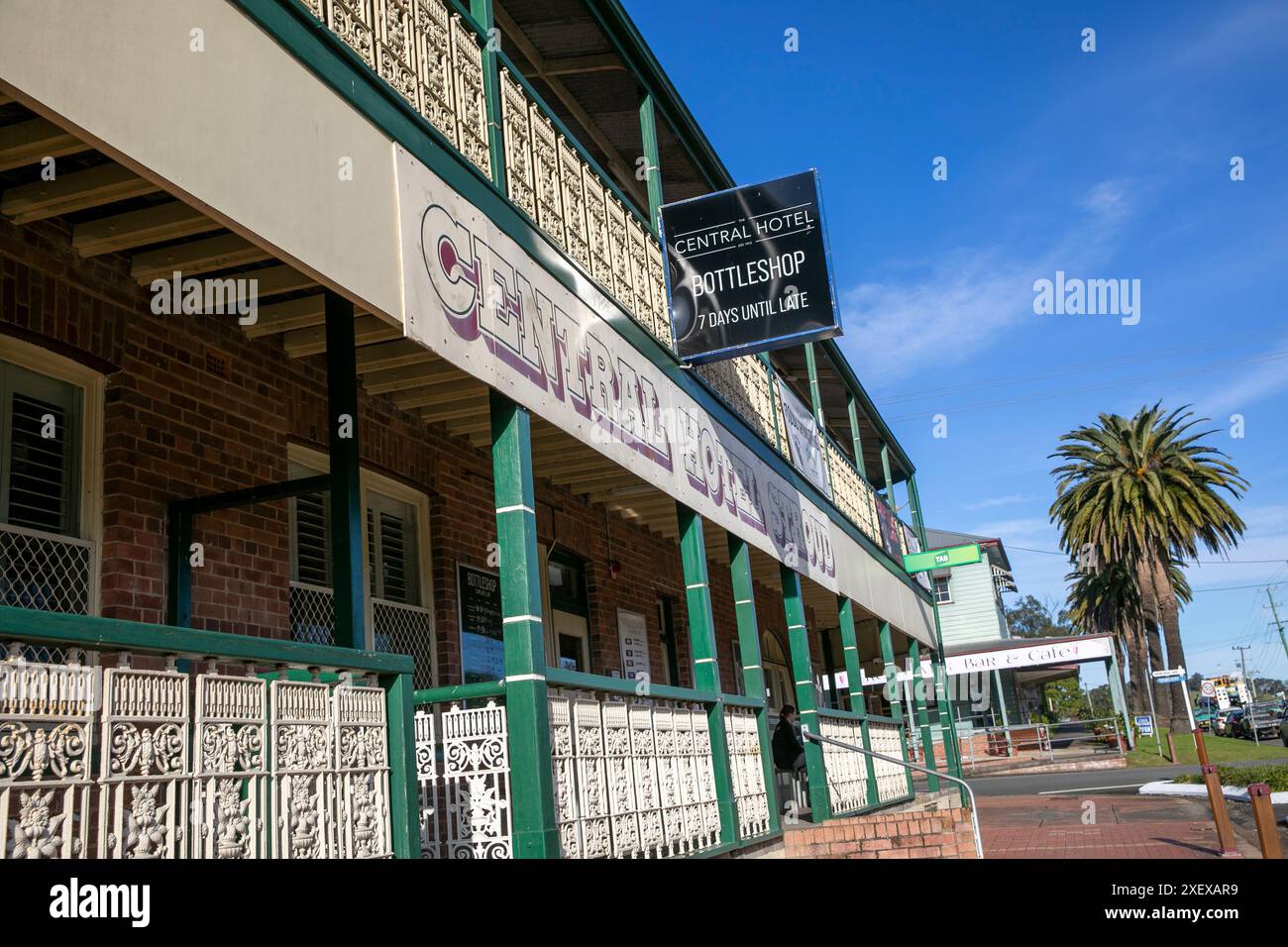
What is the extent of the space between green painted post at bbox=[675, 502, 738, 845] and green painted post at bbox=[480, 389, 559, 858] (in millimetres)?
2749

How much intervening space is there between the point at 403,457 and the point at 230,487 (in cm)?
187

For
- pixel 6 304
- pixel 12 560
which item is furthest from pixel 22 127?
pixel 12 560

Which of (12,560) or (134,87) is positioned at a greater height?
(134,87)

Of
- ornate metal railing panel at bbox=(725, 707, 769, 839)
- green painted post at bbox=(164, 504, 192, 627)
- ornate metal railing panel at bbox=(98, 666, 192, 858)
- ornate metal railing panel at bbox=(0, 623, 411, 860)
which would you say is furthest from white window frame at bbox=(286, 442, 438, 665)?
ornate metal railing panel at bbox=(98, 666, 192, 858)

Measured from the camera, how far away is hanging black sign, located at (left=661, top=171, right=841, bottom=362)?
936 centimetres

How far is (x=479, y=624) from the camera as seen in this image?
9211 millimetres

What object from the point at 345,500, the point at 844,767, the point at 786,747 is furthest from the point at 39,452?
the point at 786,747

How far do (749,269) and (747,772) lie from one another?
4.12m

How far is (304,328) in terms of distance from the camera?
7273 mm

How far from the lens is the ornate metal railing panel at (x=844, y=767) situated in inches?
480

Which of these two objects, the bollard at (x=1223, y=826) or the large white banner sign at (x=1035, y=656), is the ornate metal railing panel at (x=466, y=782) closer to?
the bollard at (x=1223, y=826)

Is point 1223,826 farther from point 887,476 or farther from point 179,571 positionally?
point 887,476

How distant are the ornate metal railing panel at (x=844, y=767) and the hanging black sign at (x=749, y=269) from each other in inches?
186
